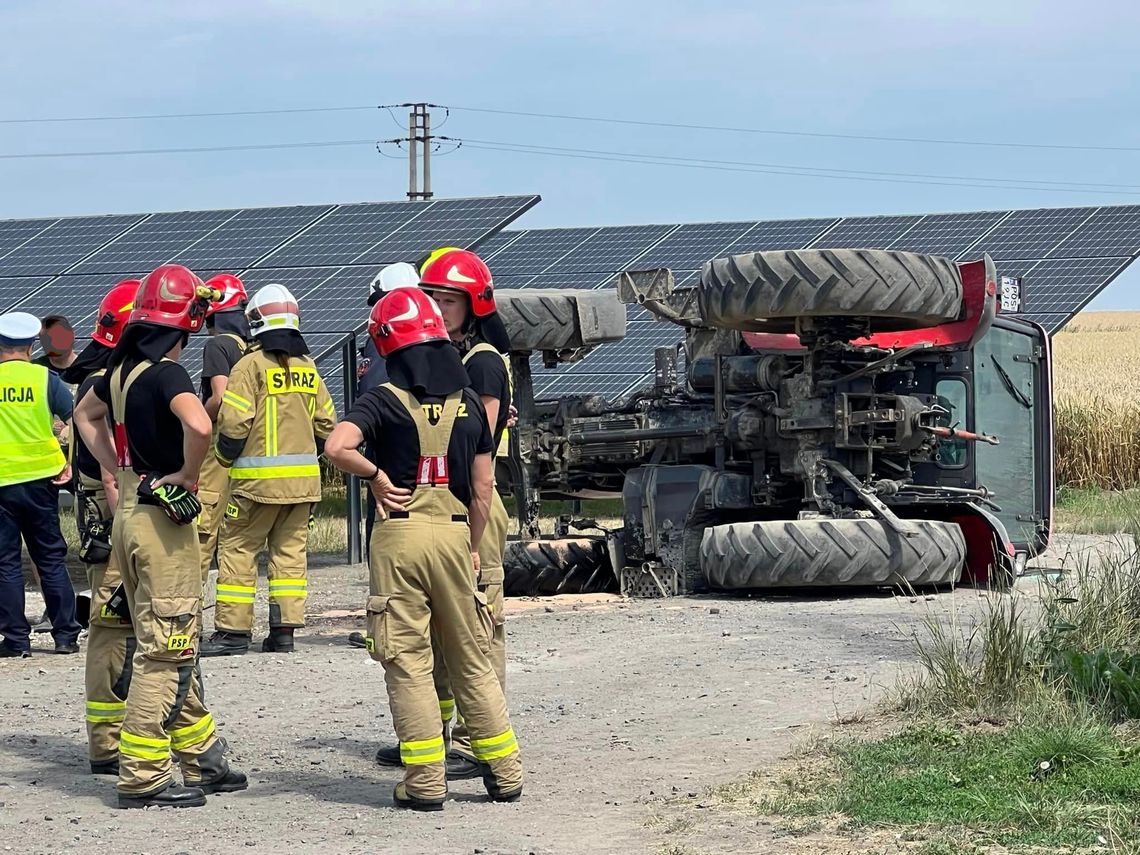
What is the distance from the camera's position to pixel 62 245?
20.3 m

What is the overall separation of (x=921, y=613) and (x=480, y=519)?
4.61 meters

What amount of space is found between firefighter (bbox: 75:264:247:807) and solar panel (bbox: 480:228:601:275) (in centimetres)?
1537

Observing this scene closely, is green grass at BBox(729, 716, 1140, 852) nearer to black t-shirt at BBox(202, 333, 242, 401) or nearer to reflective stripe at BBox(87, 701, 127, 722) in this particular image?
reflective stripe at BBox(87, 701, 127, 722)

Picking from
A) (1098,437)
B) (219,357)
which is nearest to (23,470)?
(219,357)

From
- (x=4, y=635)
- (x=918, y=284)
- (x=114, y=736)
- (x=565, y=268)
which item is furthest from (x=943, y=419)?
(x=565, y=268)

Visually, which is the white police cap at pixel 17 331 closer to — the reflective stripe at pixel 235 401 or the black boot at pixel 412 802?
the reflective stripe at pixel 235 401

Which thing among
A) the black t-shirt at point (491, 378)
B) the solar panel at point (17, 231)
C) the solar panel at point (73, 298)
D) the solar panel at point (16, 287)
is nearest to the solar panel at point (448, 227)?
the solar panel at point (73, 298)

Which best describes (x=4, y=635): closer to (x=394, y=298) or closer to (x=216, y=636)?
(x=216, y=636)

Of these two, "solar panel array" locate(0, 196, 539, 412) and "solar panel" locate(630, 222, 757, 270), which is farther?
"solar panel" locate(630, 222, 757, 270)

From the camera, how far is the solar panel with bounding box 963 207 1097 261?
2072cm

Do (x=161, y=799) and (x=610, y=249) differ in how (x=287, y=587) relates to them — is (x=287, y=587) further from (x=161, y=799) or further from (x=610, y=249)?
(x=610, y=249)

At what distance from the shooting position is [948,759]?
6039mm

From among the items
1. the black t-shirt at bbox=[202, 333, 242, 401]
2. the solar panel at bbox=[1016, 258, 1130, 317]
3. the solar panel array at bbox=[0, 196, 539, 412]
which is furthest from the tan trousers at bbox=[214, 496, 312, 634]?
the solar panel at bbox=[1016, 258, 1130, 317]

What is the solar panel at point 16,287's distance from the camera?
716 inches
